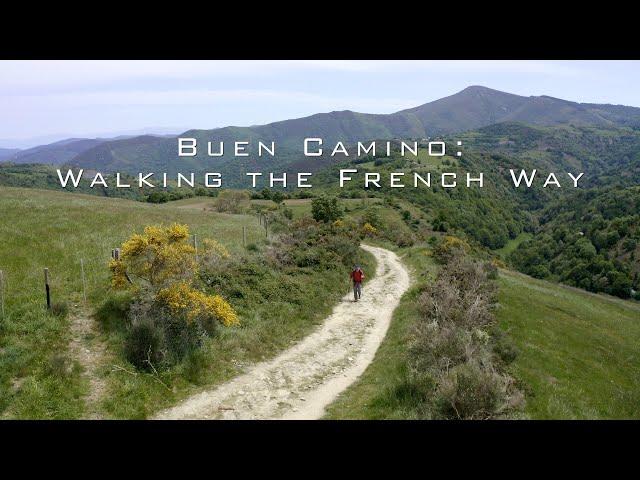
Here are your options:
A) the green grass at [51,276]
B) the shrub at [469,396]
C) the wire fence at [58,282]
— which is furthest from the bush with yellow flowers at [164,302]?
the shrub at [469,396]

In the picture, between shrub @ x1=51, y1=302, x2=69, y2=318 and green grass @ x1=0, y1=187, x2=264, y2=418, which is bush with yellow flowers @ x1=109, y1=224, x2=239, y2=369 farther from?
shrub @ x1=51, y1=302, x2=69, y2=318

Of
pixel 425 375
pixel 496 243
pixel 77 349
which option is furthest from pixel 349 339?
pixel 496 243

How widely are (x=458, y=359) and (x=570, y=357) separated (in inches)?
388

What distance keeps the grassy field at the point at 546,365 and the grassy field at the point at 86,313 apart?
3.77 metres

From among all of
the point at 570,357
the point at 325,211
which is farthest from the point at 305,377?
the point at 325,211

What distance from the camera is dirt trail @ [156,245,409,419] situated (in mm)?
11664

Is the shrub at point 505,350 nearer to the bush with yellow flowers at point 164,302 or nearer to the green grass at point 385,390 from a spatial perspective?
the green grass at point 385,390

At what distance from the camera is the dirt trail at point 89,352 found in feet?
36.9

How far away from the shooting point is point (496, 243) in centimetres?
13900

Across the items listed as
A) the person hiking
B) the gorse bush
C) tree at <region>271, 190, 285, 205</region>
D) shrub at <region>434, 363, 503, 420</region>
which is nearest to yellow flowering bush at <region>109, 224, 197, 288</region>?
the gorse bush

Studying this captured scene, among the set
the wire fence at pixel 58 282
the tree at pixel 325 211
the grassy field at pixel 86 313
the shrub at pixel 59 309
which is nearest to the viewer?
the grassy field at pixel 86 313

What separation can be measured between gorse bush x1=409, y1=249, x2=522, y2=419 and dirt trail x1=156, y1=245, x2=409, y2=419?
6.84ft
